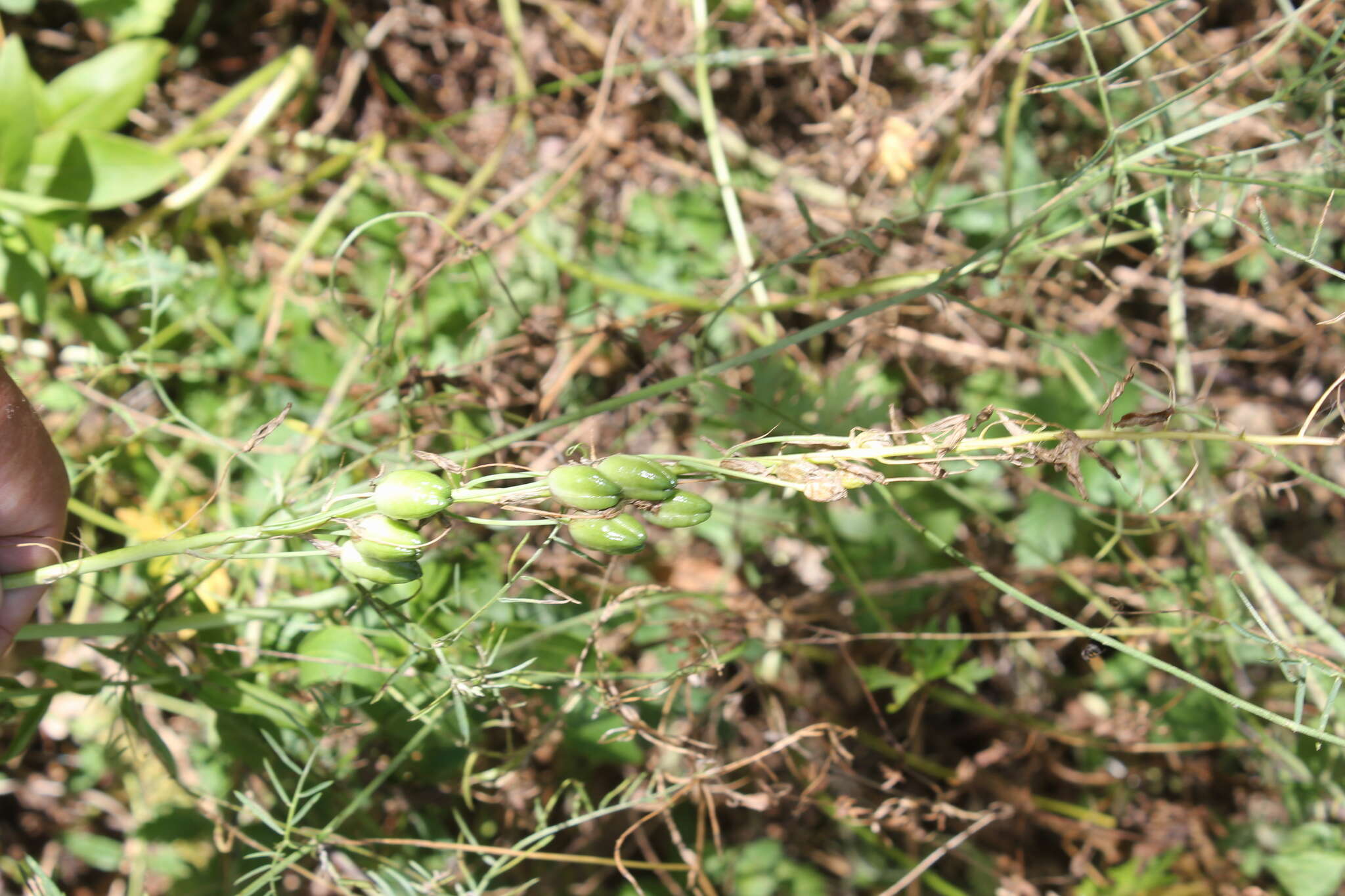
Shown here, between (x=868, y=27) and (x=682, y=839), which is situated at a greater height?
(x=868, y=27)

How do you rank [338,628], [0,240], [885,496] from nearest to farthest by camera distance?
1. [885,496]
2. [338,628]
3. [0,240]

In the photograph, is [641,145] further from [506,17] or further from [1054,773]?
[1054,773]

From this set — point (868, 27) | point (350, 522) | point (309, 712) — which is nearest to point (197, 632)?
point (309, 712)

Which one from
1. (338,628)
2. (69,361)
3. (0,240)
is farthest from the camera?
(69,361)

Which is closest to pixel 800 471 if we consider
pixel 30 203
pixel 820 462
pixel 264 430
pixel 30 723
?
pixel 820 462

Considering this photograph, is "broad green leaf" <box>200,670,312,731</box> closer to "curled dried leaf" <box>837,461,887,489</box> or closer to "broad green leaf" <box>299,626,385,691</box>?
"broad green leaf" <box>299,626,385,691</box>

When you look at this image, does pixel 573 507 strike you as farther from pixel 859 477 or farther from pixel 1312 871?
pixel 1312 871
